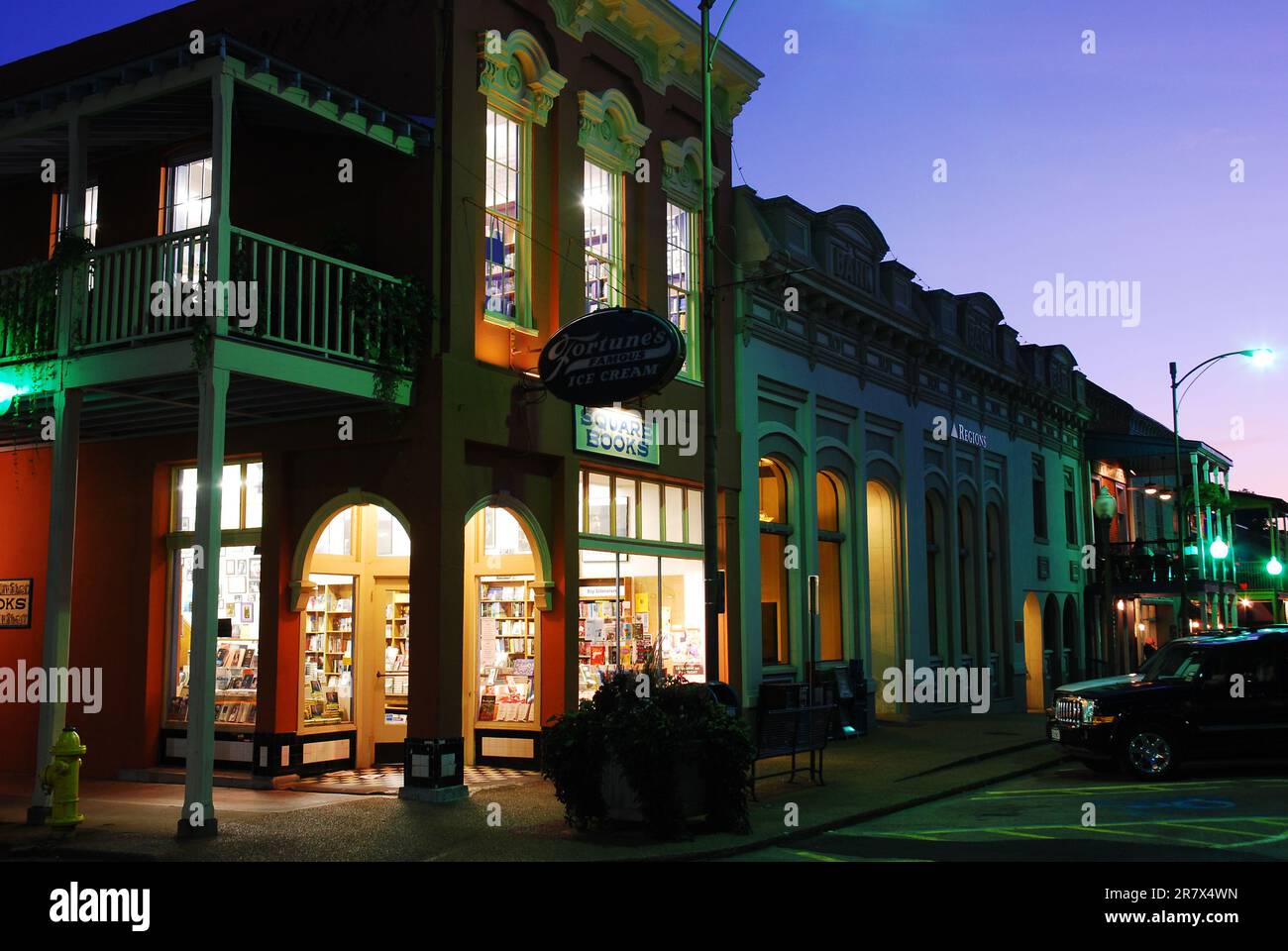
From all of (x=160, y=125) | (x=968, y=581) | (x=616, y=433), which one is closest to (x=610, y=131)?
(x=616, y=433)

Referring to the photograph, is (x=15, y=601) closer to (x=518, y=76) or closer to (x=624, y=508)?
(x=624, y=508)

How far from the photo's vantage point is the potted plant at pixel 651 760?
11.1m

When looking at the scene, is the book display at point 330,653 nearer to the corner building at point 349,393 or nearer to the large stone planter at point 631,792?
the corner building at point 349,393

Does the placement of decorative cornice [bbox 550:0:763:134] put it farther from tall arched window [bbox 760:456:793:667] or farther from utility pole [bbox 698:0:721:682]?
tall arched window [bbox 760:456:793:667]

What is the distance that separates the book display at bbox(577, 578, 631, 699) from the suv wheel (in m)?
6.33

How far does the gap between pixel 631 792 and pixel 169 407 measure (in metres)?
7.35

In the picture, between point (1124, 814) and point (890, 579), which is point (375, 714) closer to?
point (1124, 814)

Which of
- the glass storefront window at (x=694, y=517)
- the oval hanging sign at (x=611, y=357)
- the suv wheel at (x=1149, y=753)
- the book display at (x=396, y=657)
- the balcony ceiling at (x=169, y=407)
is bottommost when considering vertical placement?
the suv wheel at (x=1149, y=753)

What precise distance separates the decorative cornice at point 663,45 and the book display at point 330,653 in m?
8.17

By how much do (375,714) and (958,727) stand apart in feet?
38.9

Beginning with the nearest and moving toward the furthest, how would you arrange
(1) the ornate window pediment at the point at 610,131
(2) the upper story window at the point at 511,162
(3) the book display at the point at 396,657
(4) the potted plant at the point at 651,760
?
(4) the potted plant at the point at 651,760
(2) the upper story window at the point at 511,162
(3) the book display at the point at 396,657
(1) the ornate window pediment at the point at 610,131

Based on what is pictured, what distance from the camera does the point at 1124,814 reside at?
12406 millimetres

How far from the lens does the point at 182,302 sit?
41.2 feet

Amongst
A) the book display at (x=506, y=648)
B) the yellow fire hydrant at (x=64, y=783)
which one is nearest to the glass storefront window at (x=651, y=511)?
the book display at (x=506, y=648)
